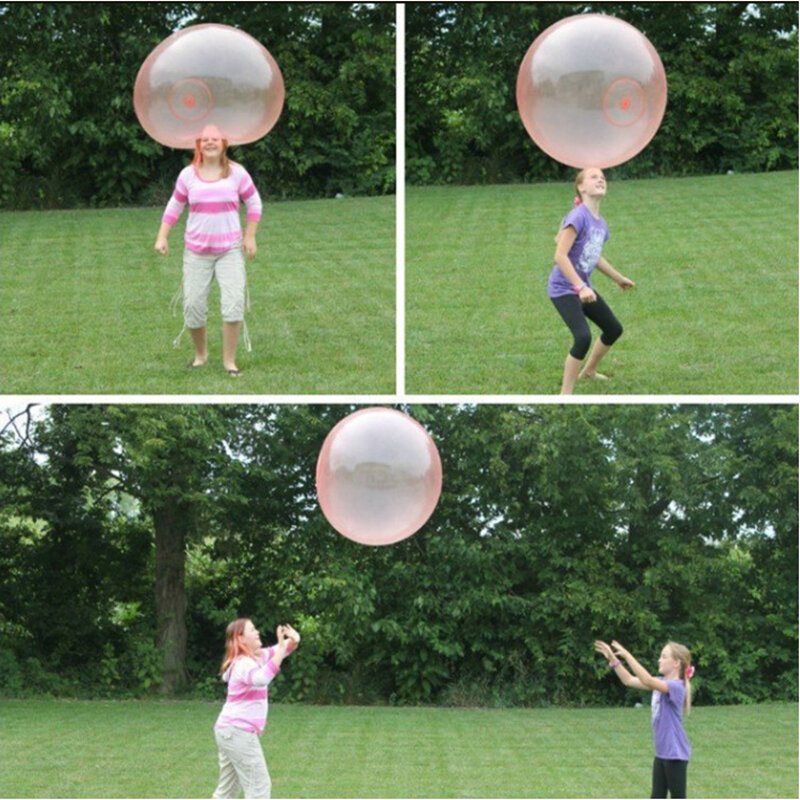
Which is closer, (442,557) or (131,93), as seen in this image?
(442,557)

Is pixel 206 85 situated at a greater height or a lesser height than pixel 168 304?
greater

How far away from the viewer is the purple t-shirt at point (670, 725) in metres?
5.60

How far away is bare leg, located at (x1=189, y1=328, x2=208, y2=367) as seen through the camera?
25.4 ft

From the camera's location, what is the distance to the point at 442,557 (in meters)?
12.8

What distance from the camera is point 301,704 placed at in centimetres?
1257

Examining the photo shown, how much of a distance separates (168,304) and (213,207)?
3394 mm

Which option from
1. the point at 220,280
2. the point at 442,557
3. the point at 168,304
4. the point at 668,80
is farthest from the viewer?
the point at 668,80

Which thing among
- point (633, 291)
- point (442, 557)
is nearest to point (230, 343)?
point (633, 291)

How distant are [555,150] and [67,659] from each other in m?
8.64

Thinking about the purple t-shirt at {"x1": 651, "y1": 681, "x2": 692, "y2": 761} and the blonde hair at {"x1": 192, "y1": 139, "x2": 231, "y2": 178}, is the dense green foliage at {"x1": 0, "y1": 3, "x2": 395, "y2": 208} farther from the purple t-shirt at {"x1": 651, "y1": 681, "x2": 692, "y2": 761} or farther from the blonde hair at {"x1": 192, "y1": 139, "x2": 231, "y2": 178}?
the purple t-shirt at {"x1": 651, "y1": 681, "x2": 692, "y2": 761}

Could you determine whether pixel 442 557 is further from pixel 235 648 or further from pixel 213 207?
pixel 235 648

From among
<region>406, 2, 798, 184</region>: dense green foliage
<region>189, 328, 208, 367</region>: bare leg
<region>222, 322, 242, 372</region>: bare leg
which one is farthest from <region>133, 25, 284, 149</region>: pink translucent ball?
<region>406, 2, 798, 184</region>: dense green foliage

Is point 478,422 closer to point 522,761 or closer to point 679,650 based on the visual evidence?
point 522,761

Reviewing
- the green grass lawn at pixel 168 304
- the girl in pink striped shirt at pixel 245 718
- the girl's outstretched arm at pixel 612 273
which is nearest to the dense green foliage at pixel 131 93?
the green grass lawn at pixel 168 304
